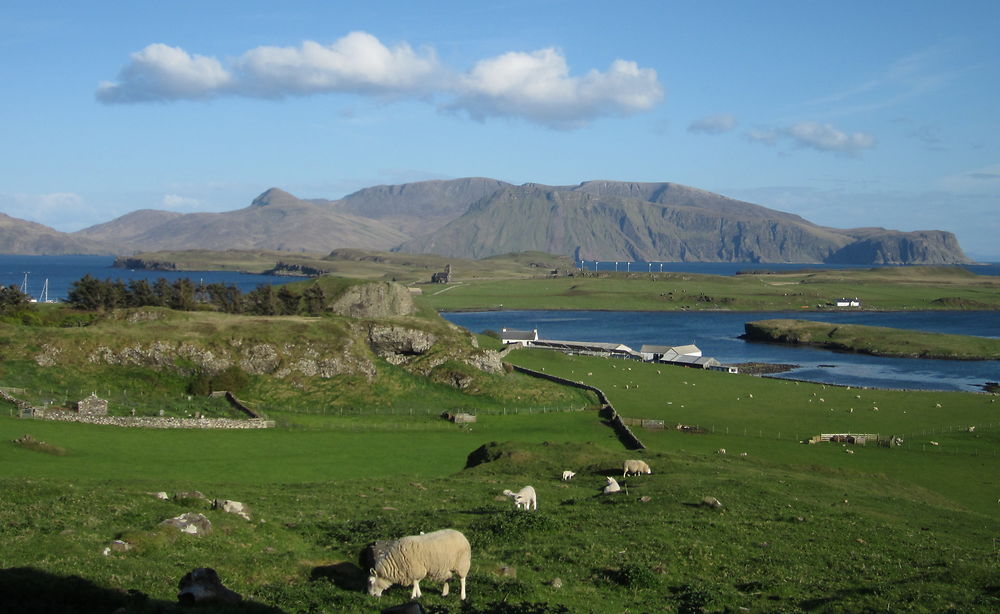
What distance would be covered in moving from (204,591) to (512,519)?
11.2m

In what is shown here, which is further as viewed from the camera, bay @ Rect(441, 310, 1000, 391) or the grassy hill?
bay @ Rect(441, 310, 1000, 391)

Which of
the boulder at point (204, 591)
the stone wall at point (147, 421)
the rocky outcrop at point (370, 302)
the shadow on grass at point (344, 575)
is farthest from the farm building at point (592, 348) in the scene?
the boulder at point (204, 591)

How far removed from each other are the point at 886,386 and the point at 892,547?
88.8 meters

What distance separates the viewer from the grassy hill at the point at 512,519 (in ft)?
55.7

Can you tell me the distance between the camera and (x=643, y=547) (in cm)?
2177

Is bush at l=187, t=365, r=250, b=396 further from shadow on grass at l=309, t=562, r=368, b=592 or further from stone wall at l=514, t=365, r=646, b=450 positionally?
shadow on grass at l=309, t=562, r=368, b=592

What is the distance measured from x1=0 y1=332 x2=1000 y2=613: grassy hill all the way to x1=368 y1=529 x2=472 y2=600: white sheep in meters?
0.47

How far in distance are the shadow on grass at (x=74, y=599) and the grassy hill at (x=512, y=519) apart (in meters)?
0.05

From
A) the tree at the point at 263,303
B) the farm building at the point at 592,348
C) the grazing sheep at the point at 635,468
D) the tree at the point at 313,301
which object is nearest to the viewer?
the grazing sheep at the point at 635,468

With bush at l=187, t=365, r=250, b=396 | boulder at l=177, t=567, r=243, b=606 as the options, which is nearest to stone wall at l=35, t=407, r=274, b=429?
bush at l=187, t=365, r=250, b=396

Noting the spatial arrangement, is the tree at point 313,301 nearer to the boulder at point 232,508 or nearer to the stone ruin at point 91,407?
the stone ruin at point 91,407

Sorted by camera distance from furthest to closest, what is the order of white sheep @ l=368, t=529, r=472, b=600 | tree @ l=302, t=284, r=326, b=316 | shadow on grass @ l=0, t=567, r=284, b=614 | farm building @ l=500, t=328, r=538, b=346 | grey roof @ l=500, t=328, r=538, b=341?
grey roof @ l=500, t=328, r=538, b=341 → farm building @ l=500, t=328, r=538, b=346 → tree @ l=302, t=284, r=326, b=316 → white sheep @ l=368, t=529, r=472, b=600 → shadow on grass @ l=0, t=567, r=284, b=614

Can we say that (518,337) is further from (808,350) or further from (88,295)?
(88,295)

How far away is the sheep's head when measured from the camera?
16.4 m
